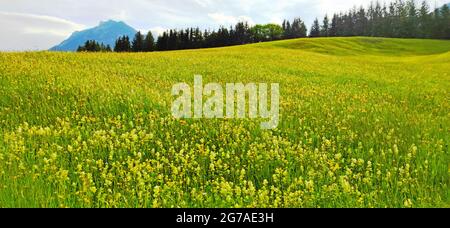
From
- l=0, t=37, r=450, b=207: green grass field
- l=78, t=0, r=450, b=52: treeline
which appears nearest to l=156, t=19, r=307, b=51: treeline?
l=78, t=0, r=450, b=52: treeline

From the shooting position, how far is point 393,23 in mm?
104500

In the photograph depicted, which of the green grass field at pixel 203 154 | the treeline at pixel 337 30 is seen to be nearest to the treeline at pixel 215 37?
the treeline at pixel 337 30

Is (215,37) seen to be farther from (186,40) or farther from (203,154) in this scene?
(203,154)

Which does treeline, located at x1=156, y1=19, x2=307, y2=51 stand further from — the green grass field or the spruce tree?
the green grass field

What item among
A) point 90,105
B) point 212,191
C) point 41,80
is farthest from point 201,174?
point 41,80

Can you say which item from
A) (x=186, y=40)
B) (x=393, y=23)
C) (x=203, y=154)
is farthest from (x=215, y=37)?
(x=203, y=154)

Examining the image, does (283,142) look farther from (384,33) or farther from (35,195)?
(384,33)

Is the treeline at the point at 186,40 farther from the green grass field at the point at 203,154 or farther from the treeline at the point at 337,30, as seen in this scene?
the green grass field at the point at 203,154

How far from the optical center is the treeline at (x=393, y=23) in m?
95.7

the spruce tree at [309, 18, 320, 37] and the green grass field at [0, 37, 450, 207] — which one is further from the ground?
the spruce tree at [309, 18, 320, 37]

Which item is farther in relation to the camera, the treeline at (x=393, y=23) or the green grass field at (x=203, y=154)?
the treeline at (x=393, y=23)

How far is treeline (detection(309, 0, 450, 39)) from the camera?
314 feet
